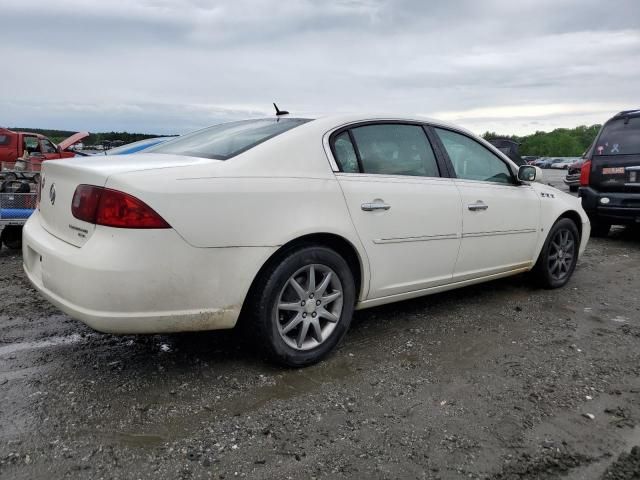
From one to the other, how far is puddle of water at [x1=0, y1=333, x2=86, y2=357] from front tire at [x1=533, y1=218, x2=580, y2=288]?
12.7 ft

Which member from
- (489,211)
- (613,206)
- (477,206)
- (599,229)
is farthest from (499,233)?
(599,229)

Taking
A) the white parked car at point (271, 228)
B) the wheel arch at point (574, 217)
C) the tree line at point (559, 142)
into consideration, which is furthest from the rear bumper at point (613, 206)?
the tree line at point (559, 142)

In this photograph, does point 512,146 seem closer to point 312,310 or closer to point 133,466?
point 312,310

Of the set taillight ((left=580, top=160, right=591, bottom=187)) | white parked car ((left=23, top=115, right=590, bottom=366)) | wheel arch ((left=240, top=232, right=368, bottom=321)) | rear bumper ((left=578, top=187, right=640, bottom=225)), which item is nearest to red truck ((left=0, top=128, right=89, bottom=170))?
taillight ((left=580, top=160, right=591, bottom=187))

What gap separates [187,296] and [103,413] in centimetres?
69

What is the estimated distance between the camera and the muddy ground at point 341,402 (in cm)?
230

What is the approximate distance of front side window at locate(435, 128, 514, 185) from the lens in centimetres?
411

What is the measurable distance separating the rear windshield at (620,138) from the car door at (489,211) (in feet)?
11.8

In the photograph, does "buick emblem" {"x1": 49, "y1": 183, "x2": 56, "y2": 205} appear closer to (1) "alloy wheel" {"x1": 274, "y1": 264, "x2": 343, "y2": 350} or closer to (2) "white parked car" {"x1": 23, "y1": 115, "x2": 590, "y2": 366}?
(2) "white parked car" {"x1": 23, "y1": 115, "x2": 590, "y2": 366}

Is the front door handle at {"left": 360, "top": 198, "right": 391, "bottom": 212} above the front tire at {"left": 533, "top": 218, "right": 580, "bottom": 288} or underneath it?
above

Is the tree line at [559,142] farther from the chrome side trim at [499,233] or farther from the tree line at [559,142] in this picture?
the chrome side trim at [499,233]

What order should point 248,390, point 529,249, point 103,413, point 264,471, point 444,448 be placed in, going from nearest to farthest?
point 264,471 < point 444,448 < point 103,413 < point 248,390 < point 529,249

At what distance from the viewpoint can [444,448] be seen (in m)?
2.43

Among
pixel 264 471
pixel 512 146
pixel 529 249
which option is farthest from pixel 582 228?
pixel 512 146
